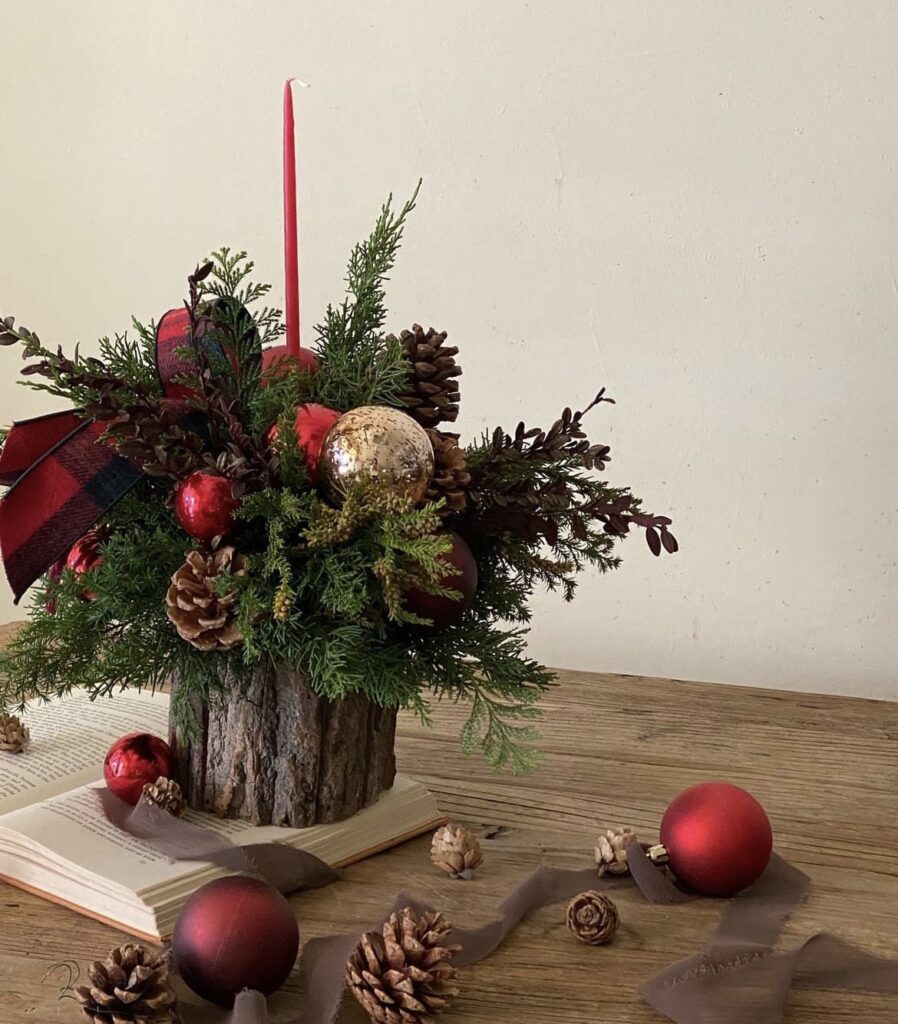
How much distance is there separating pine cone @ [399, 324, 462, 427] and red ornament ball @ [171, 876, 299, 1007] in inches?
12.0

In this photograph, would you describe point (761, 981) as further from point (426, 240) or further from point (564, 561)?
point (426, 240)

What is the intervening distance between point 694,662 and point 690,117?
2.02ft

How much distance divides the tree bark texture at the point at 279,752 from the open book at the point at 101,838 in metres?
0.01

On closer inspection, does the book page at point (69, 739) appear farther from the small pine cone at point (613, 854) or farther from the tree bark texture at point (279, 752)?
the small pine cone at point (613, 854)

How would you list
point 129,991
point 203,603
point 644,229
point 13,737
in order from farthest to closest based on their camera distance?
1. point 644,229
2. point 13,737
3. point 203,603
4. point 129,991

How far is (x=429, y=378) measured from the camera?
76cm

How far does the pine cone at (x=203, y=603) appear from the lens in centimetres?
66

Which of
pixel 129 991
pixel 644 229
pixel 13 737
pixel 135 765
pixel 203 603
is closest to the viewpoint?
pixel 129 991

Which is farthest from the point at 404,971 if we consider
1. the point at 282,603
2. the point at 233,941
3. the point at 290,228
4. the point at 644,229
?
the point at 644,229

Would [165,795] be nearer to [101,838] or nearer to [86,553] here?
[101,838]

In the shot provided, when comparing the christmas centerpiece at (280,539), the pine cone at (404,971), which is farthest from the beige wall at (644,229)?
the pine cone at (404,971)

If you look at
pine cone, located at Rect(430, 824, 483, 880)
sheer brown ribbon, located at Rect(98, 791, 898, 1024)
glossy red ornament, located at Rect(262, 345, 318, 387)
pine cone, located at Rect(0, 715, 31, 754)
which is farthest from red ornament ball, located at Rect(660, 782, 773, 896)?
pine cone, located at Rect(0, 715, 31, 754)

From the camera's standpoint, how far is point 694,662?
1.42 metres

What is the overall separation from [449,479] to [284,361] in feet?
0.42
